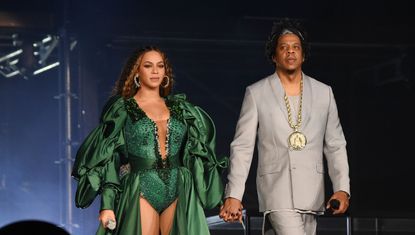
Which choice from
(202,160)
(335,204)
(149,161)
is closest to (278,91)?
(202,160)

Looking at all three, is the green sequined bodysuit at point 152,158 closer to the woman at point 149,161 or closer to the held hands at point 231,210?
the woman at point 149,161

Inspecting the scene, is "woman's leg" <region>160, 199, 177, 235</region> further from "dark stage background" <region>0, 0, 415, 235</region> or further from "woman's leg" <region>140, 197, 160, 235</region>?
"dark stage background" <region>0, 0, 415, 235</region>

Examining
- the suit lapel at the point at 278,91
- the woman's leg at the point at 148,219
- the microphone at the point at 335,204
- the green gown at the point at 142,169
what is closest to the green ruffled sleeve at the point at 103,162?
the green gown at the point at 142,169

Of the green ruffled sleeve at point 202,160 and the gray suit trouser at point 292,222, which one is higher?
the green ruffled sleeve at point 202,160

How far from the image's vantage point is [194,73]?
29.6 ft

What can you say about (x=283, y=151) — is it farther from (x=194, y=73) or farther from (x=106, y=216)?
(x=194, y=73)

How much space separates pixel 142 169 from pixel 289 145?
67 cm

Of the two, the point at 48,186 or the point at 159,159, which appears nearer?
the point at 159,159

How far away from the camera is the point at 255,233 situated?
8.59 m

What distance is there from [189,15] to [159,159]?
3.92m

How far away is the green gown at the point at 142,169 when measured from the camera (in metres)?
4.56

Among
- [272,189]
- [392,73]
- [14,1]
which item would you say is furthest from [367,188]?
[272,189]

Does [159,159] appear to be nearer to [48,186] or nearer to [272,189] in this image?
[272,189]

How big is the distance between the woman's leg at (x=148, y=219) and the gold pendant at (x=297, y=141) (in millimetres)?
683
